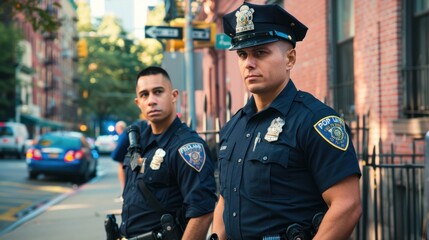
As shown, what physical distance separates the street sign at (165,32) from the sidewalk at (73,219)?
3144 mm

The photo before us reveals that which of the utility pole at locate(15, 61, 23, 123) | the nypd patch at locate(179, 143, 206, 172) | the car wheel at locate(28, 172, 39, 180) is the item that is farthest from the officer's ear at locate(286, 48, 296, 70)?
the utility pole at locate(15, 61, 23, 123)

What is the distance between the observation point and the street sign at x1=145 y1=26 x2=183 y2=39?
10.9 meters

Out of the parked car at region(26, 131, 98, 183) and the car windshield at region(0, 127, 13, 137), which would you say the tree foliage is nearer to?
the car windshield at region(0, 127, 13, 137)

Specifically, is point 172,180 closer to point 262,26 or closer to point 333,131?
point 262,26

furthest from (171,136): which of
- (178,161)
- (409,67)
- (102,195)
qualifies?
(102,195)

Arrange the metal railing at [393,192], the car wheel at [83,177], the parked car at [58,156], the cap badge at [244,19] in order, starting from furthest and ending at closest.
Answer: the car wheel at [83,177] → the parked car at [58,156] → the metal railing at [393,192] → the cap badge at [244,19]

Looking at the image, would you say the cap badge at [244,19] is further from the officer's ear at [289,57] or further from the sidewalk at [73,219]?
the sidewalk at [73,219]

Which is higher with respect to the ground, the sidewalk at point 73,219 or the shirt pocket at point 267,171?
the shirt pocket at point 267,171

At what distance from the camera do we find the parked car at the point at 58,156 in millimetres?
18922

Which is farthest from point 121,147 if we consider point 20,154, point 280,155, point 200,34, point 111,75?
point 111,75

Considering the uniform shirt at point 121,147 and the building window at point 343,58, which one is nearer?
the uniform shirt at point 121,147

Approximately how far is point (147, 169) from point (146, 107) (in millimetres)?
436

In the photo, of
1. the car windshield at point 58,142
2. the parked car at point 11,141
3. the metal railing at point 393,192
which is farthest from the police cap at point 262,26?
the parked car at point 11,141

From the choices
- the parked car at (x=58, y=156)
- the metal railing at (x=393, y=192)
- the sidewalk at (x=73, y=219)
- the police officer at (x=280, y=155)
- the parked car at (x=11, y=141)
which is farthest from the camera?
the parked car at (x=11, y=141)
